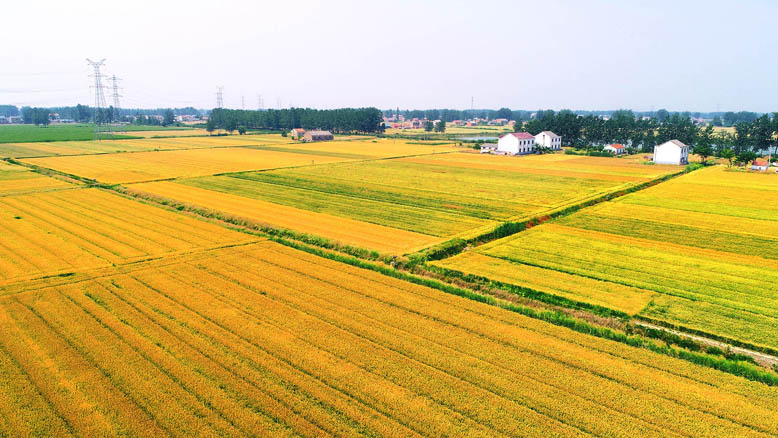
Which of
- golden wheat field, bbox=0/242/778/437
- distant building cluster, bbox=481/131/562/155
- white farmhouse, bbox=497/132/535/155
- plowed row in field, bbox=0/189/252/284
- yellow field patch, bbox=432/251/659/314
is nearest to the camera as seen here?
golden wheat field, bbox=0/242/778/437

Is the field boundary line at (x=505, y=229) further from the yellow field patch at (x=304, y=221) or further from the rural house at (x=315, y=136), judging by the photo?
the rural house at (x=315, y=136)

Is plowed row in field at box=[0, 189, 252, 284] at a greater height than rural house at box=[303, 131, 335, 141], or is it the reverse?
rural house at box=[303, 131, 335, 141]

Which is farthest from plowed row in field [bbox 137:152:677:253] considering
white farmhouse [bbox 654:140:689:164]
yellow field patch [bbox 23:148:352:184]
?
yellow field patch [bbox 23:148:352:184]

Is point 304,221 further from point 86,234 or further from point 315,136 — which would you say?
point 315,136

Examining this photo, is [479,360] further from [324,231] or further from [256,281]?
[324,231]

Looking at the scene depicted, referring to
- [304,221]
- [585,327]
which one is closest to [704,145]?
[304,221]

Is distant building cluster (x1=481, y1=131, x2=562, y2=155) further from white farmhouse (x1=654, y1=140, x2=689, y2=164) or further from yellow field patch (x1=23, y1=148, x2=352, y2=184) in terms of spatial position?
yellow field patch (x1=23, y1=148, x2=352, y2=184)

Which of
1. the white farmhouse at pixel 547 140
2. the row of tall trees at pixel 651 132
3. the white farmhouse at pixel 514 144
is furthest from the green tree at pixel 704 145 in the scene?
the white farmhouse at pixel 514 144

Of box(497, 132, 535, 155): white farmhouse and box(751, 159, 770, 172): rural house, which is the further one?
box(497, 132, 535, 155): white farmhouse

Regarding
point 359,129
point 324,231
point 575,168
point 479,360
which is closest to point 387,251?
point 324,231
